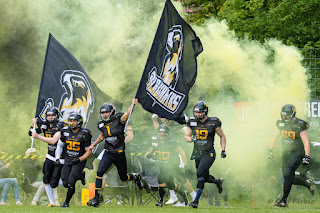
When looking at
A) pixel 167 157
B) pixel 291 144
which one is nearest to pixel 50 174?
pixel 167 157

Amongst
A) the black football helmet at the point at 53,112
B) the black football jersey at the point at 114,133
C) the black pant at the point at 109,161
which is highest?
the black football helmet at the point at 53,112

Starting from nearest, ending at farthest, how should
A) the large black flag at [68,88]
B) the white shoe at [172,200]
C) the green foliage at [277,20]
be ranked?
the large black flag at [68,88] → the white shoe at [172,200] → the green foliage at [277,20]

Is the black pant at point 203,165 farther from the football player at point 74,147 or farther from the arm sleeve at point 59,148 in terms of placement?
the arm sleeve at point 59,148

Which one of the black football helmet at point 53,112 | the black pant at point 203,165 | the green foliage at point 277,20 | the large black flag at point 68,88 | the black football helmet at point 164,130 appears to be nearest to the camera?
the black pant at point 203,165

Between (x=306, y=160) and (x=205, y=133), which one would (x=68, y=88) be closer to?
(x=205, y=133)

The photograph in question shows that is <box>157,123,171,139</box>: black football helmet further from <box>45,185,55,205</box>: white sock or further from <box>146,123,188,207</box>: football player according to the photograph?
<box>45,185,55,205</box>: white sock

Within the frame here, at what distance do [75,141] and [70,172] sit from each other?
1.83 feet

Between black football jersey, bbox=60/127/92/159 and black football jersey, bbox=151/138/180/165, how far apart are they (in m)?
1.66

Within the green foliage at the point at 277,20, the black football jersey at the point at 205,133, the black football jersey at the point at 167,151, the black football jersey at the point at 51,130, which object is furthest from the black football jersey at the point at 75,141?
the green foliage at the point at 277,20

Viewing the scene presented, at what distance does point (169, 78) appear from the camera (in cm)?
1173

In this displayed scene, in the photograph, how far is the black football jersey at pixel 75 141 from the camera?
12.2 m

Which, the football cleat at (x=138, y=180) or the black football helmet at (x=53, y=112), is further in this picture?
the football cleat at (x=138, y=180)

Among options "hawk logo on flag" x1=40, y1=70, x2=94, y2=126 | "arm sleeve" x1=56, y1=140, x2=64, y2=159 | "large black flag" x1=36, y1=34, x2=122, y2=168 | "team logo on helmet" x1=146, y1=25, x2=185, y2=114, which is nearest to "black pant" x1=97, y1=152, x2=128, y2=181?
"arm sleeve" x1=56, y1=140, x2=64, y2=159

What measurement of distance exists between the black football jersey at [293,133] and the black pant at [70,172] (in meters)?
3.69
